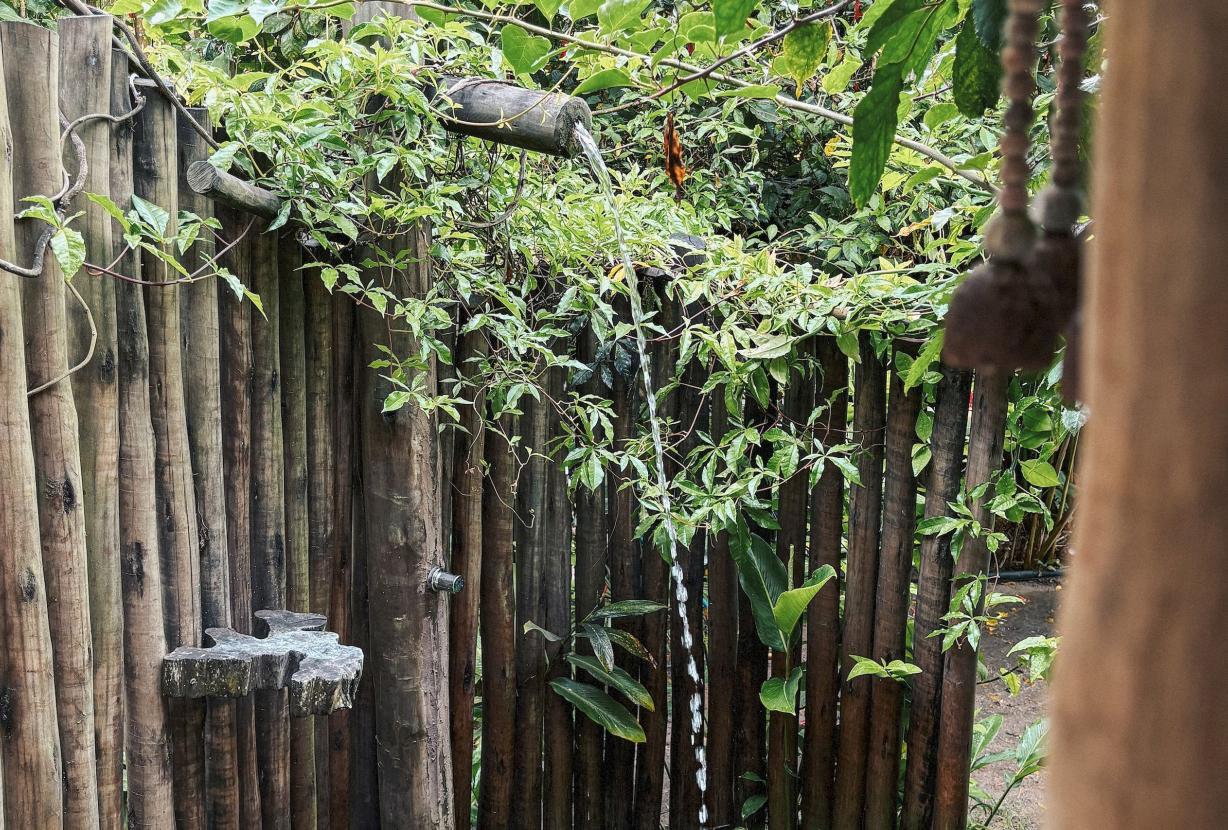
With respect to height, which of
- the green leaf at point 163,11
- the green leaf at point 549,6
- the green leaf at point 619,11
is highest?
the green leaf at point 163,11

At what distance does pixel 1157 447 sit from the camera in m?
0.27

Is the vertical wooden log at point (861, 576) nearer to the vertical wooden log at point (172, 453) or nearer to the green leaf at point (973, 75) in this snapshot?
the vertical wooden log at point (172, 453)

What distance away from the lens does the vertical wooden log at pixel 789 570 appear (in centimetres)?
318

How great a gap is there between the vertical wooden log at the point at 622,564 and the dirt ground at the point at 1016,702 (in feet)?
5.00

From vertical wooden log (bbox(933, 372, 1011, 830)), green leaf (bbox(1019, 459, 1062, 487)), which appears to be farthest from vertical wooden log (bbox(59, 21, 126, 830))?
green leaf (bbox(1019, 459, 1062, 487))

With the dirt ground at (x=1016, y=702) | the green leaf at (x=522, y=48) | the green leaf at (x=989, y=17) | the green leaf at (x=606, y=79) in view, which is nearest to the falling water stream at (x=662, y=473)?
the green leaf at (x=606, y=79)

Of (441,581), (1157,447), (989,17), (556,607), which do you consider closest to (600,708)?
(556,607)

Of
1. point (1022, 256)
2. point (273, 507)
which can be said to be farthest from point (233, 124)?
point (1022, 256)

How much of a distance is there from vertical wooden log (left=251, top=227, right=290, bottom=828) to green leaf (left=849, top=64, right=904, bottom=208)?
1725 mm

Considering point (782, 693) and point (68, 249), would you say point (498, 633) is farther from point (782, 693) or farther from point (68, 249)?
point (68, 249)

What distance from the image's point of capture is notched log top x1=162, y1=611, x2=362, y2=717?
2010mm

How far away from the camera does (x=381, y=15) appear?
2223 mm

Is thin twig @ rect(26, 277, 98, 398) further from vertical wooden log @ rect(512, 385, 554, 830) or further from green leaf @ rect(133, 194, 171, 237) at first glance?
vertical wooden log @ rect(512, 385, 554, 830)

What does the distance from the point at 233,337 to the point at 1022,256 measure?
82.1 inches
